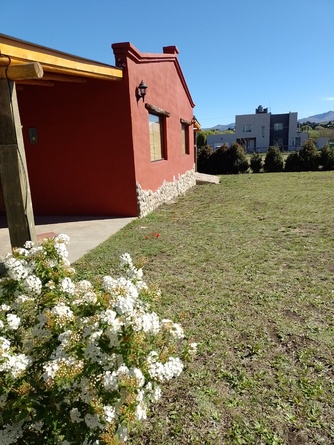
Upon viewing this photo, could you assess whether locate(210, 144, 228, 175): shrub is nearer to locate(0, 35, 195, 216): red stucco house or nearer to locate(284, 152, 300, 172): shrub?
locate(284, 152, 300, 172): shrub

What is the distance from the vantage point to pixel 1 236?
20.0 ft

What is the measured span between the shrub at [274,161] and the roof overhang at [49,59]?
1439cm

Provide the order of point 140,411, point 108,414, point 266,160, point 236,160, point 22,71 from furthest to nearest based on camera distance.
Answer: point 236,160
point 266,160
point 22,71
point 140,411
point 108,414

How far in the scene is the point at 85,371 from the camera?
53.6 inches

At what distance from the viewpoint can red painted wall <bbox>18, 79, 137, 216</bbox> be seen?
7.26 m

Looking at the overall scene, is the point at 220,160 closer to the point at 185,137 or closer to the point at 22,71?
the point at 185,137

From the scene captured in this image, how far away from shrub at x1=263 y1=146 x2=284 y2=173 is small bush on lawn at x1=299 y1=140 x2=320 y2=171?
1.15 m

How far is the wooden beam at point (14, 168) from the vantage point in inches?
145

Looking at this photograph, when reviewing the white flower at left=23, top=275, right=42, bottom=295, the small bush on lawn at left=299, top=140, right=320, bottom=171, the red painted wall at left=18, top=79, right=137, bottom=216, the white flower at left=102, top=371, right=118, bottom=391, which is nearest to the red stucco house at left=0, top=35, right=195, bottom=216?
the red painted wall at left=18, top=79, right=137, bottom=216

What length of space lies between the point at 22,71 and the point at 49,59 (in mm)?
1084

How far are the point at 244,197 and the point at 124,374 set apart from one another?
960cm

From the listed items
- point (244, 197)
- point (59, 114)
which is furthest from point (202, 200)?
point (59, 114)

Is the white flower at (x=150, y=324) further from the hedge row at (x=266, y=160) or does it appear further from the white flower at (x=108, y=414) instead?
the hedge row at (x=266, y=160)

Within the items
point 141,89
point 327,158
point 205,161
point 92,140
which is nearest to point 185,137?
point 205,161
